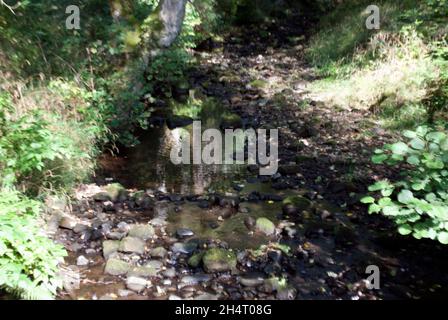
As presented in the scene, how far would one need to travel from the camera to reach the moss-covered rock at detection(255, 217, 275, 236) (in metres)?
5.28

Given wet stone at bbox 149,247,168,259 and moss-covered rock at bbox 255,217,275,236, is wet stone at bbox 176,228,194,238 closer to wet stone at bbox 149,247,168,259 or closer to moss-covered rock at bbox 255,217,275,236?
wet stone at bbox 149,247,168,259

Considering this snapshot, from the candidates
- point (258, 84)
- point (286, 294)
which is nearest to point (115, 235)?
point (286, 294)

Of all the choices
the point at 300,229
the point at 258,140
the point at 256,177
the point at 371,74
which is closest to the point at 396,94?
the point at 371,74

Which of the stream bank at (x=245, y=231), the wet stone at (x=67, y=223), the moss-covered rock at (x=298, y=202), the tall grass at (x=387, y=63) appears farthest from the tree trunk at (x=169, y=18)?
the wet stone at (x=67, y=223)

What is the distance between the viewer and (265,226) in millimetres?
5328

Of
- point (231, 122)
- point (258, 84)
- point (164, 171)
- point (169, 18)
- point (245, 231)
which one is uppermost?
point (169, 18)

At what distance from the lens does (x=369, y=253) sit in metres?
4.90

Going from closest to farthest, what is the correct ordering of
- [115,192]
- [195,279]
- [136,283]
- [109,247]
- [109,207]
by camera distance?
[136,283]
[195,279]
[109,247]
[109,207]
[115,192]

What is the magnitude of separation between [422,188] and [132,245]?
2.89 meters

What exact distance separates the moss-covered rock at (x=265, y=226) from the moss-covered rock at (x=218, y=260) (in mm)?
713

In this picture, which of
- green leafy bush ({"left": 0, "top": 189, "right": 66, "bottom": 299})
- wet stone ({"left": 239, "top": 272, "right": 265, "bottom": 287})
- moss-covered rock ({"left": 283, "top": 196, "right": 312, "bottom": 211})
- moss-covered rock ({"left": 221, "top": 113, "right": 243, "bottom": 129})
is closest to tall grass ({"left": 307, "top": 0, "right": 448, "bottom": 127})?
moss-covered rock ({"left": 221, "top": 113, "right": 243, "bottom": 129})

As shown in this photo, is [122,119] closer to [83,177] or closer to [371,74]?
[83,177]

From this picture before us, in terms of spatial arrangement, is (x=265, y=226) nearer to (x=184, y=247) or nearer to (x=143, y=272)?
(x=184, y=247)
